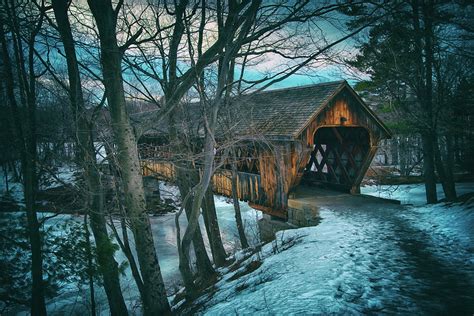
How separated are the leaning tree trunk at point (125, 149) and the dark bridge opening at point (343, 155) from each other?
818 cm

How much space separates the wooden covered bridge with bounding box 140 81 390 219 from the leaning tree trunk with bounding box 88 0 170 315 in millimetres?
3083

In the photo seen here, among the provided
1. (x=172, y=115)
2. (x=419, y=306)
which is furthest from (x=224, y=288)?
(x=172, y=115)

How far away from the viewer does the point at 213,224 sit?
746 cm

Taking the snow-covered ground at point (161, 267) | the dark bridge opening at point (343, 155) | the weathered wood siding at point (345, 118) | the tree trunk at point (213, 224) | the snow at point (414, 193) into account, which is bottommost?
the snow-covered ground at point (161, 267)

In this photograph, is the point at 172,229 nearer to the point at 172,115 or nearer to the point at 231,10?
the point at 172,115

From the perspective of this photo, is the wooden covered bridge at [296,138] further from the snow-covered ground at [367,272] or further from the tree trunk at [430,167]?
the snow-covered ground at [367,272]

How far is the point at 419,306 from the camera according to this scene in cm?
283

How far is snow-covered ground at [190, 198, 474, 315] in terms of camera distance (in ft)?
9.65

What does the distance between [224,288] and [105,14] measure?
4.62m

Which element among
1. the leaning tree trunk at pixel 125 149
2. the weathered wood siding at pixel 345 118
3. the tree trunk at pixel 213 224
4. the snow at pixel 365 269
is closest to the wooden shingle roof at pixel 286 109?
the weathered wood siding at pixel 345 118

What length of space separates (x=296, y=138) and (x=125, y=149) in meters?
5.20

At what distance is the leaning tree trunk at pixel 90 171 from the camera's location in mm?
4504

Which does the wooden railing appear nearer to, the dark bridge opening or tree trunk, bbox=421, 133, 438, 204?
the dark bridge opening

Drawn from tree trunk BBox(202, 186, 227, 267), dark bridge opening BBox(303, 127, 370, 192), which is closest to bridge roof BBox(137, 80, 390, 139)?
dark bridge opening BBox(303, 127, 370, 192)
